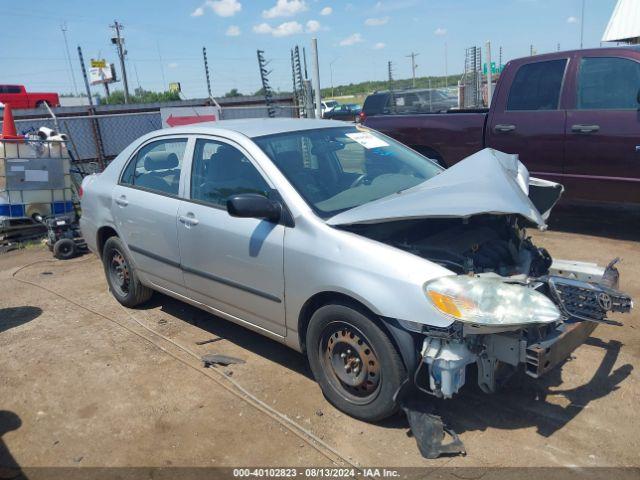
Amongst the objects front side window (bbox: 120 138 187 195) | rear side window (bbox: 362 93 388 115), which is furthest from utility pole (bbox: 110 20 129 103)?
front side window (bbox: 120 138 187 195)

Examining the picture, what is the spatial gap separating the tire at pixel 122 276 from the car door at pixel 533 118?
175 inches

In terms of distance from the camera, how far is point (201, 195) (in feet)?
13.3

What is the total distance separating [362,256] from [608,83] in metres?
4.51

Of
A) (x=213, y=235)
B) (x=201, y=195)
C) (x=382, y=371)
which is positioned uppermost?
(x=201, y=195)

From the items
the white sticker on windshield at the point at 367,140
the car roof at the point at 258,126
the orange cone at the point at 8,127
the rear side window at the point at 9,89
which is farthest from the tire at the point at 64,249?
the rear side window at the point at 9,89

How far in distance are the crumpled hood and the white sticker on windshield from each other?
2.36ft

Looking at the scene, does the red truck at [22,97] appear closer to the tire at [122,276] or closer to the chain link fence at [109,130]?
the chain link fence at [109,130]

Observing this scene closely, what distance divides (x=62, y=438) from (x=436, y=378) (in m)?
2.21

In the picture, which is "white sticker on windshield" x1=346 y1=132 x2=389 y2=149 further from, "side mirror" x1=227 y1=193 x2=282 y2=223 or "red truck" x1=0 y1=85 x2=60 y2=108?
"red truck" x1=0 y1=85 x2=60 y2=108

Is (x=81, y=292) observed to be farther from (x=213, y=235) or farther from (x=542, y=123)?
(x=542, y=123)

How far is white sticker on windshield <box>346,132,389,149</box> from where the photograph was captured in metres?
4.25

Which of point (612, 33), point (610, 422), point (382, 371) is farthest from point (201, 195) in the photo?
point (612, 33)

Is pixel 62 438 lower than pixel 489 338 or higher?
lower

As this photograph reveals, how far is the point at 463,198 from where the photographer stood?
3072 mm
